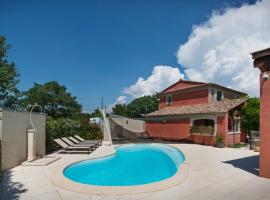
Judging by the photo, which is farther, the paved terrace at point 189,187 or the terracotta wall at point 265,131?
the terracotta wall at point 265,131

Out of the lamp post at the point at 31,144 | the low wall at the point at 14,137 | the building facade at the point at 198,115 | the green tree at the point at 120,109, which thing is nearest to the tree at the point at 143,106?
the green tree at the point at 120,109

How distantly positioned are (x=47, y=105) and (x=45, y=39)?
3024 cm

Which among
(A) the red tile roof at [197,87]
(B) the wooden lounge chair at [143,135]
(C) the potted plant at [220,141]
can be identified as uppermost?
(A) the red tile roof at [197,87]

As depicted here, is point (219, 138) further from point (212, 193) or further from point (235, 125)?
point (212, 193)

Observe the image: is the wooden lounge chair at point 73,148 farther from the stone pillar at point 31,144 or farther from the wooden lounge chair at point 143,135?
the wooden lounge chair at point 143,135

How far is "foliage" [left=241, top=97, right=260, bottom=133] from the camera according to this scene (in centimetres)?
2231

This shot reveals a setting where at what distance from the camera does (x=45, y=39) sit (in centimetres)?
1970

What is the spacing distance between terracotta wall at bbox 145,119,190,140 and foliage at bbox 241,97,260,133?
6.13 metres

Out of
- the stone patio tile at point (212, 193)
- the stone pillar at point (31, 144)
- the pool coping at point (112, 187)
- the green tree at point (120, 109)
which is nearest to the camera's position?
the stone patio tile at point (212, 193)

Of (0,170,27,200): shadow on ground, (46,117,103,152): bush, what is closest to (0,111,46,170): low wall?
(0,170,27,200): shadow on ground

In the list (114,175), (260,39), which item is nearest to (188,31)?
(260,39)

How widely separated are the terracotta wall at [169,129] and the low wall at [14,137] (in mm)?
17485

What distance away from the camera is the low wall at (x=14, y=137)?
10664 millimetres

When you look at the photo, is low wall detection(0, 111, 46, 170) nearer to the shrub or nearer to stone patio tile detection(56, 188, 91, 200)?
stone patio tile detection(56, 188, 91, 200)
